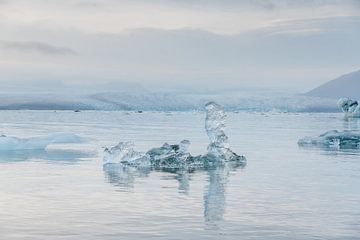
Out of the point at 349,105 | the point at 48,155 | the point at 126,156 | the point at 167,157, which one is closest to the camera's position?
the point at 126,156

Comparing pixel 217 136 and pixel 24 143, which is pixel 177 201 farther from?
pixel 24 143

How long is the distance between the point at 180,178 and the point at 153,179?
3.77 ft

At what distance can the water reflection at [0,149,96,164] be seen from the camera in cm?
3553

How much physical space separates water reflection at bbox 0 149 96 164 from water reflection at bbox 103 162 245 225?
4.31m

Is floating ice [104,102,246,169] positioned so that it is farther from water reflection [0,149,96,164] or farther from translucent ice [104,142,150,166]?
water reflection [0,149,96,164]

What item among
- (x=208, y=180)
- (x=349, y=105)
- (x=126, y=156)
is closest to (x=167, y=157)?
(x=126, y=156)

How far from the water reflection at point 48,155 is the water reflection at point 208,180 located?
4312mm

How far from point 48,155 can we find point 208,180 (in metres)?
13.5

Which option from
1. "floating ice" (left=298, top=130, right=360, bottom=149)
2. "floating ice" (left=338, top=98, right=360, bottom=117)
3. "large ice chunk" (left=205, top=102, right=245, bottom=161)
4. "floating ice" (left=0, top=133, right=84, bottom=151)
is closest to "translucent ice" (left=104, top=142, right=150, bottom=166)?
"large ice chunk" (left=205, top=102, right=245, bottom=161)

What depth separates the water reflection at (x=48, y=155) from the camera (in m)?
35.5

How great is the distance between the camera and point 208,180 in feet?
90.9

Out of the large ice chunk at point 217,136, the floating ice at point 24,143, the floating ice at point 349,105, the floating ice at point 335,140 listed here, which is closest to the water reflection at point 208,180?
the large ice chunk at point 217,136

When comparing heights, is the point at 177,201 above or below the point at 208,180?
below

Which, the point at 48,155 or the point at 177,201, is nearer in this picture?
the point at 177,201
